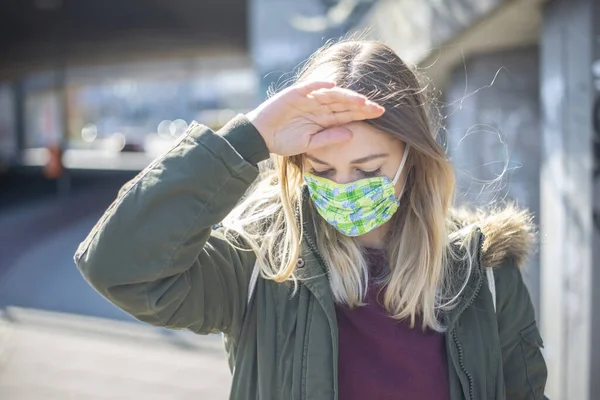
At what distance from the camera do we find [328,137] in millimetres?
2047

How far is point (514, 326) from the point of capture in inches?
85.2

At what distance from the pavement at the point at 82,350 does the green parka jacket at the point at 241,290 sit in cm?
309

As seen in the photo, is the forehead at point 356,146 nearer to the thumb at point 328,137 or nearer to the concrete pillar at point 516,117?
the thumb at point 328,137

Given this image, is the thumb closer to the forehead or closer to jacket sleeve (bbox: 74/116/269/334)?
the forehead

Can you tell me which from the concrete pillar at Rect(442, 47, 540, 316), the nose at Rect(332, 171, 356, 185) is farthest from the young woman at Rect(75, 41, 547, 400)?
the concrete pillar at Rect(442, 47, 540, 316)

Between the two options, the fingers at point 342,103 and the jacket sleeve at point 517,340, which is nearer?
the fingers at point 342,103

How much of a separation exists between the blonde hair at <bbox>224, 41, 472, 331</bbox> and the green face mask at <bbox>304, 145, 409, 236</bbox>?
0.17 feet

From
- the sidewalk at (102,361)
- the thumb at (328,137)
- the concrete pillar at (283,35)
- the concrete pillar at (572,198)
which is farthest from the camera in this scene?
the concrete pillar at (283,35)

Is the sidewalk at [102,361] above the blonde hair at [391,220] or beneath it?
beneath

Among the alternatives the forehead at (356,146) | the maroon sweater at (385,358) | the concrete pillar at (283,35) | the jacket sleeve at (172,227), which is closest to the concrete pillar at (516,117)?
the forehead at (356,146)

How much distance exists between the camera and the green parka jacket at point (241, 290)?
183 cm

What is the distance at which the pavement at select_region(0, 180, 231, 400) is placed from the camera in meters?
5.09

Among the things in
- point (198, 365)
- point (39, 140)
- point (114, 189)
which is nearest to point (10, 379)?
point (198, 365)

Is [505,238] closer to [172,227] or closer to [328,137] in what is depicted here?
[328,137]
